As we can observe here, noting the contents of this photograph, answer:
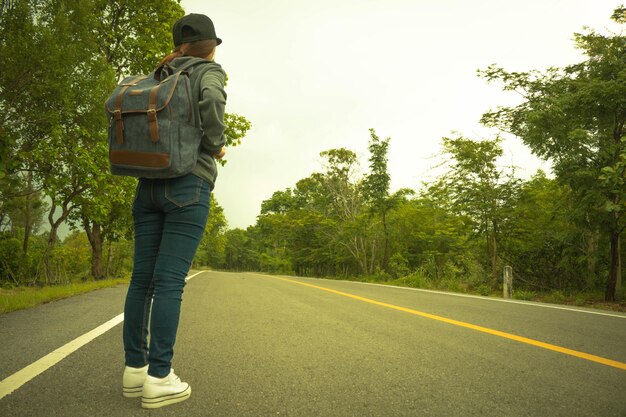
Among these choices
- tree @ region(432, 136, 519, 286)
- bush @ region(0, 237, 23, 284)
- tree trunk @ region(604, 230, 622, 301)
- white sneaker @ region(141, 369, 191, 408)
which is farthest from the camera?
bush @ region(0, 237, 23, 284)

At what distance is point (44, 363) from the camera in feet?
8.32

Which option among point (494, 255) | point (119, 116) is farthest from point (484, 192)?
point (119, 116)

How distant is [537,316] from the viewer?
545 centimetres

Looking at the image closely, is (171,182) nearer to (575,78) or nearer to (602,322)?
(602,322)

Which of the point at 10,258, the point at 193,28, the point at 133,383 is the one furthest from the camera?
the point at 10,258

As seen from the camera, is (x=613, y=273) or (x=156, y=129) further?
(x=613, y=273)

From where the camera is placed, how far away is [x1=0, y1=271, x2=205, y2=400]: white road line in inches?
82.3

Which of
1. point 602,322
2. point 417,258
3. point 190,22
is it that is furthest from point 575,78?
point 417,258

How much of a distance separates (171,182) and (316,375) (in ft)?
4.97

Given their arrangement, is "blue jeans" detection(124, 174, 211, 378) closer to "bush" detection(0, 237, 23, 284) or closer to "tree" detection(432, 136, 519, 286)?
"tree" detection(432, 136, 519, 286)

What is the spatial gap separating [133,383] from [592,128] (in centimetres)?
1228

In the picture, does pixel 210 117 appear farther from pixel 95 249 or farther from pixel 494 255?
pixel 95 249

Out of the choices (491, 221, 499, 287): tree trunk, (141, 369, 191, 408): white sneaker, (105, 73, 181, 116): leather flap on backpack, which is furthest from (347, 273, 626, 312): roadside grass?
(105, 73, 181, 116): leather flap on backpack

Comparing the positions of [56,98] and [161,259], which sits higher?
[56,98]
